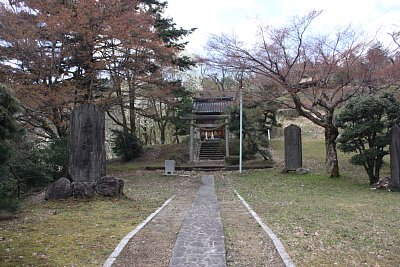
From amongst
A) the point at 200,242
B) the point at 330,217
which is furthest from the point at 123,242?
the point at 330,217

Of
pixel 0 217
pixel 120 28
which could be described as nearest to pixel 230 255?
pixel 0 217

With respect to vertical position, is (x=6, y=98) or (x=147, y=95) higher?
(x=147, y=95)

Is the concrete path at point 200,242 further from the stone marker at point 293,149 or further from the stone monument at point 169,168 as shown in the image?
the stone monument at point 169,168

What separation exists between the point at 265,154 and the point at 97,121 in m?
13.2

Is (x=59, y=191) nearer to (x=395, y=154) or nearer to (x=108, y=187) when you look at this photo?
(x=108, y=187)

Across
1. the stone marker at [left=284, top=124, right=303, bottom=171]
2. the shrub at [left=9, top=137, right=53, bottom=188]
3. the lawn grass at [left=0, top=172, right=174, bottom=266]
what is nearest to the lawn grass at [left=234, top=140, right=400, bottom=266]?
the stone marker at [left=284, top=124, right=303, bottom=171]

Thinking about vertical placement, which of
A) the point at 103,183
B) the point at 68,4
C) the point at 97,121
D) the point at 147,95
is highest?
the point at 68,4

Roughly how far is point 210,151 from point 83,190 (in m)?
18.0

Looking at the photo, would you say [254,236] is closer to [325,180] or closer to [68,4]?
[325,180]

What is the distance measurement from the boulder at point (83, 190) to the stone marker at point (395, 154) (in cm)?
924

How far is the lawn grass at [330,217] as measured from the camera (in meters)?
4.64

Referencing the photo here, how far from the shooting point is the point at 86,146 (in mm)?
9328

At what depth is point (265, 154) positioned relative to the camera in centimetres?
2094

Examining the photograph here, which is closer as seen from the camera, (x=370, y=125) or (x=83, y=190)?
(x=83, y=190)
